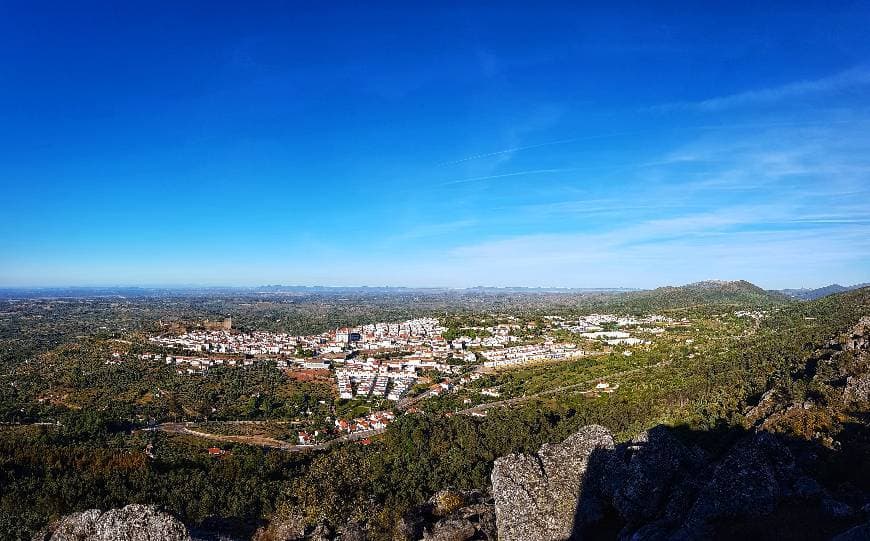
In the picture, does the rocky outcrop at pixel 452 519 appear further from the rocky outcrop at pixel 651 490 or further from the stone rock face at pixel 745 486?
the stone rock face at pixel 745 486

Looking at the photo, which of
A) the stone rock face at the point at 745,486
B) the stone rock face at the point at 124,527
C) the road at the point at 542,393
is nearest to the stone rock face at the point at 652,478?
the stone rock face at the point at 745,486

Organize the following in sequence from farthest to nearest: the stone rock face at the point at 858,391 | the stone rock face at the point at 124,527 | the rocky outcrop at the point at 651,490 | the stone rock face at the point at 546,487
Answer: the stone rock face at the point at 858,391 < the stone rock face at the point at 546,487 < the stone rock face at the point at 124,527 < the rocky outcrop at the point at 651,490

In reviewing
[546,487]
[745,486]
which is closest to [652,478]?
[745,486]

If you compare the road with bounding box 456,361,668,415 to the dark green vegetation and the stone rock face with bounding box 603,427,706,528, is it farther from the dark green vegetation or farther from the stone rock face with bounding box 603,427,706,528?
the stone rock face with bounding box 603,427,706,528

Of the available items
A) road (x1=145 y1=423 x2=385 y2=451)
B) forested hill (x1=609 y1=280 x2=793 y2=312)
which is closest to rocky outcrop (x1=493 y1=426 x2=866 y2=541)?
road (x1=145 y1=423 x2=385 y2=451)

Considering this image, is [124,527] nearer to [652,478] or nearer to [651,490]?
[651,490]

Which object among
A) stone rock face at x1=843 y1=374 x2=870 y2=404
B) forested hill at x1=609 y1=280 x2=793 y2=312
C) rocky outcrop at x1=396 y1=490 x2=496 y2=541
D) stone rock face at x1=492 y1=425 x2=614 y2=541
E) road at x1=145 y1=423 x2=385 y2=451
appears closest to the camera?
stone rock face at x1=492 y1=425 x2=614 y2=541
